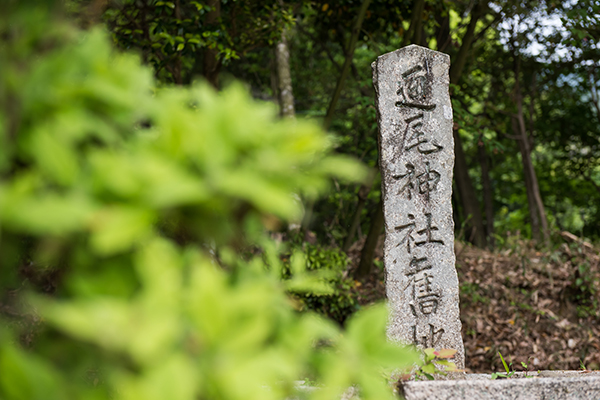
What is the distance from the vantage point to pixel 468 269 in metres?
6.11

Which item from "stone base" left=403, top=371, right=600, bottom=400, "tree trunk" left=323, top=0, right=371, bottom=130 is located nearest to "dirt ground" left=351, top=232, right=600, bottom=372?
"tree trunk" left=323, top=0, right=371, bottom=130

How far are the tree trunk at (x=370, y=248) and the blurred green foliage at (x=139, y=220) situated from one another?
5.29 m

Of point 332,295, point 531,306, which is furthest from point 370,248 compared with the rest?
point 531,306

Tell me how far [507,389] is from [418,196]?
1.77 m

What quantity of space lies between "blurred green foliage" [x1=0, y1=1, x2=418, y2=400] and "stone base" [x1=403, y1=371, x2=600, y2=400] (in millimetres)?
1638

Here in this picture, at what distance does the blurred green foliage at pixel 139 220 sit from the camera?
54 centimetres

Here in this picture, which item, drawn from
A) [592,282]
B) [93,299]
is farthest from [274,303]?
[592,282]

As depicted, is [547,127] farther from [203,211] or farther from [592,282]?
[203,211]

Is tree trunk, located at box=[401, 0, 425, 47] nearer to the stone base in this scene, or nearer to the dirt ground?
the dirt ground

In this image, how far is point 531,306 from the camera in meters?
A: 5.33

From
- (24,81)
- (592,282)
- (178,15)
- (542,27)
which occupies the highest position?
(542,27)

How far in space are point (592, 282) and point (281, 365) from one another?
231 inches

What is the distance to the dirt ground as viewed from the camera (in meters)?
4.84

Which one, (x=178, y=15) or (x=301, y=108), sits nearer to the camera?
(x=178, y=15)
